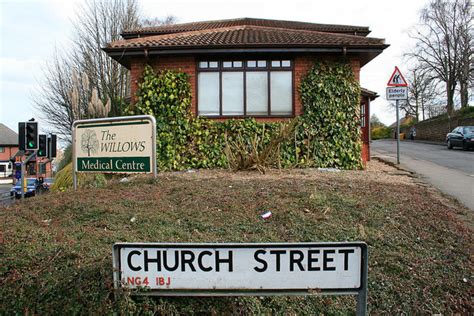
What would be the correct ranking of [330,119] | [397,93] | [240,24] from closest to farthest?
[330,119], [397,93], [240,24]

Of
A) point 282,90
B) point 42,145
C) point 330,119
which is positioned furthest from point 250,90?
point 42,145

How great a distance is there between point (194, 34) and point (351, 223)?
10.0 metres

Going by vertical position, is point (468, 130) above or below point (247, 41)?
below

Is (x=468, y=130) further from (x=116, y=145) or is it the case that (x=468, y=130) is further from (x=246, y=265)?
(x=246, y=265)

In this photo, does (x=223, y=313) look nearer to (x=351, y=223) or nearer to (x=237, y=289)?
(x=237, y=289)

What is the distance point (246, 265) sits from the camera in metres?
2.34

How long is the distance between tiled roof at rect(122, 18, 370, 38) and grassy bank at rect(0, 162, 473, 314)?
35.1ft

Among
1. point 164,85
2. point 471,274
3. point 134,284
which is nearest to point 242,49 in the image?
point 164,85

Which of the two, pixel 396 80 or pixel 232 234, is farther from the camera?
pixel 396 80

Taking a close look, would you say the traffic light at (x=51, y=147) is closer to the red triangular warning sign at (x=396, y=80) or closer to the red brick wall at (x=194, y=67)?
the red brick wall at (x=194, y=67)

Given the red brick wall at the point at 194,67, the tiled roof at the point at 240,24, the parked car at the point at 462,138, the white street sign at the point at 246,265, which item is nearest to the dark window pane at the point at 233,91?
the red brick wall at the point at 194,67

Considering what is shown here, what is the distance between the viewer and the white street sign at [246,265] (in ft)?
7.57

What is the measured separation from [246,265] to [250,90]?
9.51 meters

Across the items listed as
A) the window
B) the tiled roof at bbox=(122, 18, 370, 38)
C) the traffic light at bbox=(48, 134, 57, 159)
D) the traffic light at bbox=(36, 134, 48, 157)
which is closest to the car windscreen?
the tiled roof at bbox=(122, 18, 370, 38)
